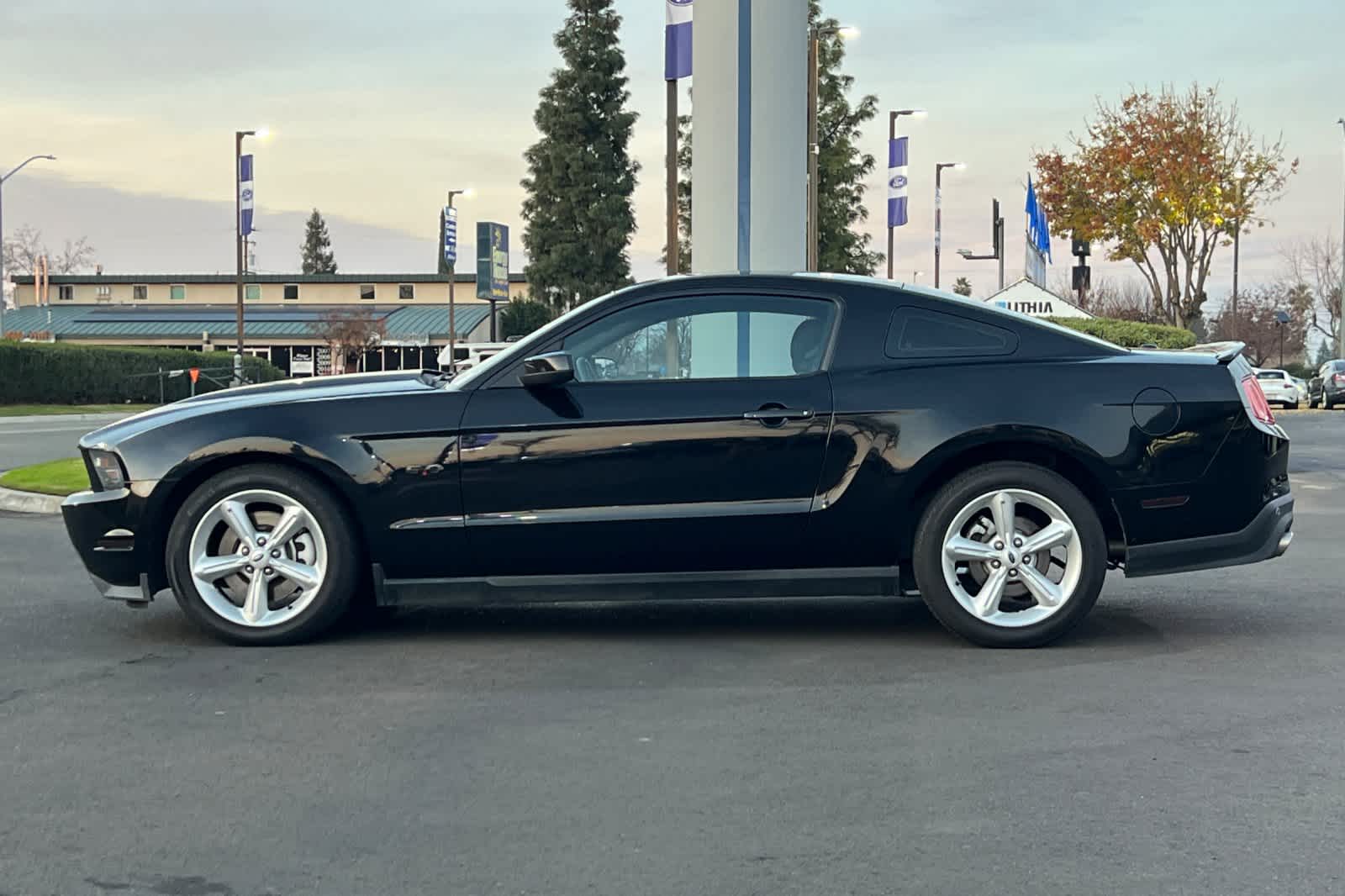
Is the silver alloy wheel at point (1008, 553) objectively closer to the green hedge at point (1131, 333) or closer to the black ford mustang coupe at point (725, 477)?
the black ford mustang coupe at point (725, 477)

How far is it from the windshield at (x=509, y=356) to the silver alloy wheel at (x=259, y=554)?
829mm

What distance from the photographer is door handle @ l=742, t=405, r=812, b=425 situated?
637cm

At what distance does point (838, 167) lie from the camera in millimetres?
58750

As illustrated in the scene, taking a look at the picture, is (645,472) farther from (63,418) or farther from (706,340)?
(63,418)

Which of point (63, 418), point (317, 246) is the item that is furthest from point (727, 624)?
point (317, 246)

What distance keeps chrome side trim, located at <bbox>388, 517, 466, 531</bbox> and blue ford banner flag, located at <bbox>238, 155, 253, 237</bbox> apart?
35632 mm

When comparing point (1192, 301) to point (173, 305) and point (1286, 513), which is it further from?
point (173, 305)

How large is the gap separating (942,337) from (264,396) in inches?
113

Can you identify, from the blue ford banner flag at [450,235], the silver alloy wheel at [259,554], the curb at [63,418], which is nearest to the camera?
the silver alloy wheel at [259,554]

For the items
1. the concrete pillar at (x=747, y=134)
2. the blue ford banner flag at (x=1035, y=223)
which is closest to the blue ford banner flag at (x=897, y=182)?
the blue ford banner flag at (x=1035, y=223)

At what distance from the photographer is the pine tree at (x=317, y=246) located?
501 feet

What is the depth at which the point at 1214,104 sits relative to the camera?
50.0 m

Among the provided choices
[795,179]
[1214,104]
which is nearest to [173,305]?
[1214,104]

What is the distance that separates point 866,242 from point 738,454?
56.0 metres
